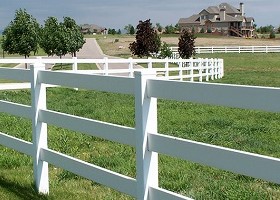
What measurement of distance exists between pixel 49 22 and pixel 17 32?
26.7 ft

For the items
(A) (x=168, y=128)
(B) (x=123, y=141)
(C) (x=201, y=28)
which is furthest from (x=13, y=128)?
(C) (x=201, y=28)

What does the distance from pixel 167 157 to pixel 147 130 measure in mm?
3109

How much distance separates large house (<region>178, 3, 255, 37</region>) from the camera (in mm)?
145750

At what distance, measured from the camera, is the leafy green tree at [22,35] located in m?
50.8

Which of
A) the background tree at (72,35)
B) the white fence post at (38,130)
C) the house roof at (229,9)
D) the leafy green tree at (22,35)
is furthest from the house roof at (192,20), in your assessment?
the white fence post at (38,130)

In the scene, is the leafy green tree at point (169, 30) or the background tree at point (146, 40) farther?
the leafy green tree at point (169, 30)

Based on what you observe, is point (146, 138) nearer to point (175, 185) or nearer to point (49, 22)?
point (175, 185)

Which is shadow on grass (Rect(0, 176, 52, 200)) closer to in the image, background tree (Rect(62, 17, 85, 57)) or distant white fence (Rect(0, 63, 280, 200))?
distant white fence (Rect(0, 63, 280, 200))

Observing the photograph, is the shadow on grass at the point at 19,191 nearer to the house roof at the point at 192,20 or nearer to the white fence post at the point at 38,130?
the white fence post at the point at 38,130

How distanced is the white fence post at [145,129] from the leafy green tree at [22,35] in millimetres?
47909

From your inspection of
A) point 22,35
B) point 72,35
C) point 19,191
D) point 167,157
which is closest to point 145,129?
point 19,191

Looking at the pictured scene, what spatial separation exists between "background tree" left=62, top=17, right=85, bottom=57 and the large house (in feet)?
289

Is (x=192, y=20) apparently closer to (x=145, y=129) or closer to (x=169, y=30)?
(x=169, y=30)

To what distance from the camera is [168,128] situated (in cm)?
958
